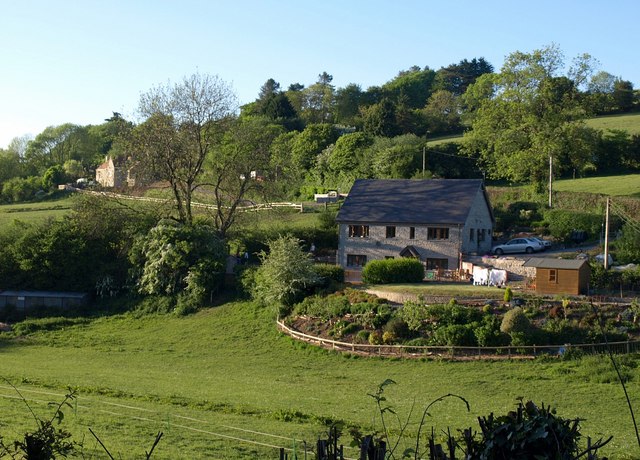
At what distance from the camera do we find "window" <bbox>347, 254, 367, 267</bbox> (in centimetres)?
5419

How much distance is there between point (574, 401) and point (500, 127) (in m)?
45.9

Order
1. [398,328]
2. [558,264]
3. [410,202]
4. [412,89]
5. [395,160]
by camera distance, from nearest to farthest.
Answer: [398,328], [558,264], [410,202], [395,160], [412,89]

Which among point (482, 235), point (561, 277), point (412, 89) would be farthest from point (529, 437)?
point (412, 89)

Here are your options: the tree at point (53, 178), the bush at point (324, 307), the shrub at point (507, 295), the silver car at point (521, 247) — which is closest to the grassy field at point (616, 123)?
the silver car at point (521, 247)

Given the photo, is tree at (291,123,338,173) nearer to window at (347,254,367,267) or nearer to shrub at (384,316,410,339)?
window at (347,254,367,267)

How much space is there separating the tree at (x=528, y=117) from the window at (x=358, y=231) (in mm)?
20125

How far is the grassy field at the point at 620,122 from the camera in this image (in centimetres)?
9041

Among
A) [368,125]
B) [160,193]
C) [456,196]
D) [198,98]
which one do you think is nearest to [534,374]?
[456,196]

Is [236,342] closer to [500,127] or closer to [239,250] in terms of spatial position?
[239,250]

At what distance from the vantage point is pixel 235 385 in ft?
104

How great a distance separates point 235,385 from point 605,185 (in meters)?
51.7

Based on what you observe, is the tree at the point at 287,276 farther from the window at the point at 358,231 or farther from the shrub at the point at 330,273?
the window at the point at 358,231

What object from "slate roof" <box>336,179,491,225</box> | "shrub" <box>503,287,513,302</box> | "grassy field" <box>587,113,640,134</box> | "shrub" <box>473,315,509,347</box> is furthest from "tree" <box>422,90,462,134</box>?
"shrub" <box>473,315,509,347</box>

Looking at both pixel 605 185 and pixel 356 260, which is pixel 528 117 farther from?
pixel 356 260
